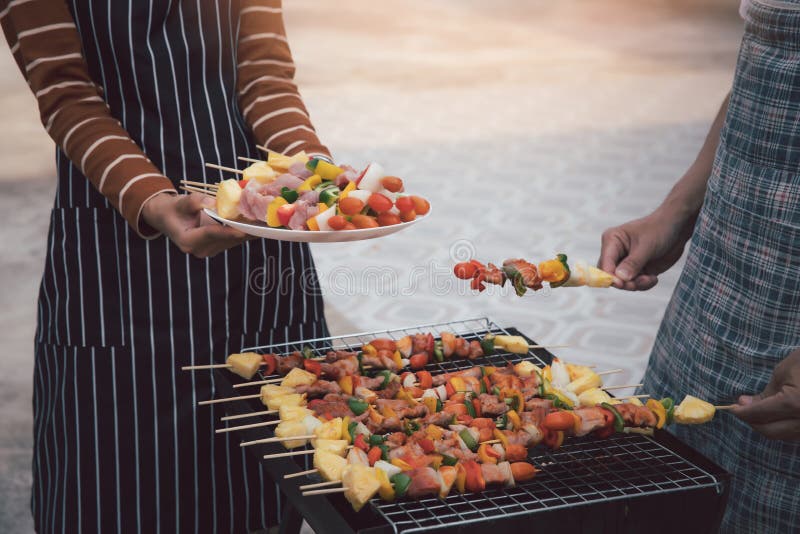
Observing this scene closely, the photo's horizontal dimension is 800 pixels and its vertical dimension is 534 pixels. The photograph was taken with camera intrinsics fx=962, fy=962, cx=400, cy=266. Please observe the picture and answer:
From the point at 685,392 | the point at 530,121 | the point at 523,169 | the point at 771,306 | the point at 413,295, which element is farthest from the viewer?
the point at 530,121

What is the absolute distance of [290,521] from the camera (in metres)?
2.37

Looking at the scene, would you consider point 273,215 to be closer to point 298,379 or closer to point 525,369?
point 298,379

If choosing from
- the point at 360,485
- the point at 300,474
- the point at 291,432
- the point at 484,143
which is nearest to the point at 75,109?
the point at 291,432

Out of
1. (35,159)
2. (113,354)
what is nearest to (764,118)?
(113,354)

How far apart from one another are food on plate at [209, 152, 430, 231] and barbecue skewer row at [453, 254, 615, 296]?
0.23 meters

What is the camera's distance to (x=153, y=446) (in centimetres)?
248

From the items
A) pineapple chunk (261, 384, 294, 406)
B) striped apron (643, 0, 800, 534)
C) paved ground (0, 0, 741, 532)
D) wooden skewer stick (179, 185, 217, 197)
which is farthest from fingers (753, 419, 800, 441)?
paved ground (0, 0, 741, 532)

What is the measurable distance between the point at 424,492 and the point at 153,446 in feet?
3.12

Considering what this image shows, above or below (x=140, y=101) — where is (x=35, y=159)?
below

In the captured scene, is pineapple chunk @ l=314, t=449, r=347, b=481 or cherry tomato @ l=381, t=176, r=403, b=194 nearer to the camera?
pineapple chunk @ l=314, t=449, r=347, b=481

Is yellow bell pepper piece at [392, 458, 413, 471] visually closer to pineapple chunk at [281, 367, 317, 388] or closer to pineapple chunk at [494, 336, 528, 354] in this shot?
pineapple chunk at [281, 367, 317, 388]

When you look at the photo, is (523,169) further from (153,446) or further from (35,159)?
(153,446)

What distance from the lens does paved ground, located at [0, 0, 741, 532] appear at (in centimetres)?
A: 545

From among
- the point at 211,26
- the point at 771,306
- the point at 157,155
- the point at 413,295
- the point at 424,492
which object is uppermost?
the point at 211,26
